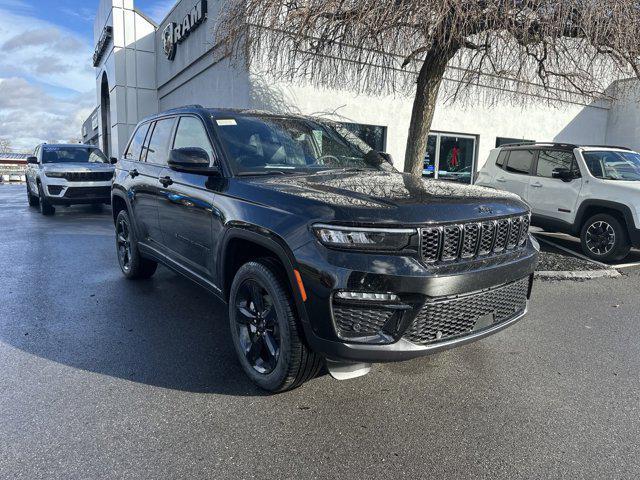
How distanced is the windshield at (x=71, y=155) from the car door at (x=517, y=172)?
408 inches

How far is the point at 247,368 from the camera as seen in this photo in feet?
10.8

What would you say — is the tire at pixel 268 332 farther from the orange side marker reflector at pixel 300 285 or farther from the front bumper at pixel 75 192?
the front bumper at pixel 75 192

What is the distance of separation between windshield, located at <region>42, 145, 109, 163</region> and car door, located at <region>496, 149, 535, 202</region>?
34.0 feet

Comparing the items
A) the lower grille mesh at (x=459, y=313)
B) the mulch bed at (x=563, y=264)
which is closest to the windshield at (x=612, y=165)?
the mulch bed at (x=563, y=264)

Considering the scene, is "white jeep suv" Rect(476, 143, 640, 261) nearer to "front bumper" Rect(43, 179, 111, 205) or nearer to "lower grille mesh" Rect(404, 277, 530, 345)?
"lower grille mesh" Rect(404, 277, 530, 345)

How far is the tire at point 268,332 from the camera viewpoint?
284cm

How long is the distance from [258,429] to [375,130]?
459 inches

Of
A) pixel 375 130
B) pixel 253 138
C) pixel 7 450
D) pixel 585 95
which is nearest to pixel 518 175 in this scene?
pixel 585 95

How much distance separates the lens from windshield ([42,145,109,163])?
12719 millimetres

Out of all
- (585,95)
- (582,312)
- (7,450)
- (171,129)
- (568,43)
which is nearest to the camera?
(7,450)

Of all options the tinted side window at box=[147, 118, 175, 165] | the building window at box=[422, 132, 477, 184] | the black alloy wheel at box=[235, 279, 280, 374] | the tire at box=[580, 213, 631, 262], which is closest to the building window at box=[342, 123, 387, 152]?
the building window at box=[422, 132, 477, 184]

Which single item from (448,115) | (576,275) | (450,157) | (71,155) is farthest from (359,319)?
(450,157)

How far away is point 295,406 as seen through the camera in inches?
118

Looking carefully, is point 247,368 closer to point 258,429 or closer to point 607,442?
point 258,429
